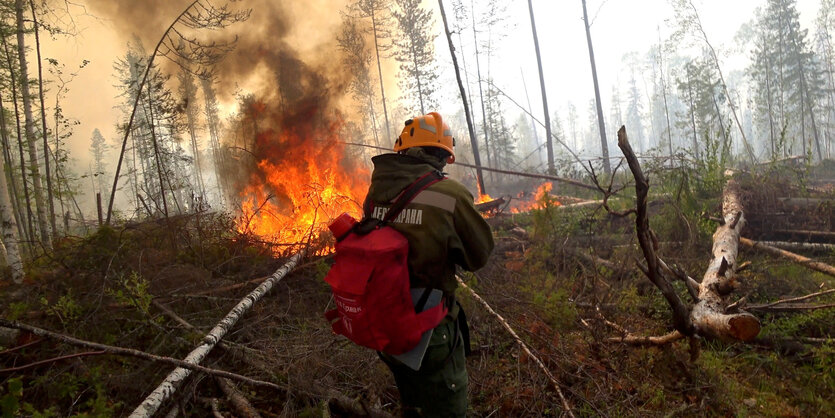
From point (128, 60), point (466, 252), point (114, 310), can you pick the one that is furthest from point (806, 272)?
point (128, 60)

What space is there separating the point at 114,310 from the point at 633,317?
20.8 feet

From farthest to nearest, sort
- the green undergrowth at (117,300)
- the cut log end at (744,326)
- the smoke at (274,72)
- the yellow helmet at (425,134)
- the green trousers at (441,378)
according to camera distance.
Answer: the smoke at (274,72), the green undergrowth at (117,300), the cut log end at (744,326), the yellow helmet at (425,134), the green trousers at (441,378)

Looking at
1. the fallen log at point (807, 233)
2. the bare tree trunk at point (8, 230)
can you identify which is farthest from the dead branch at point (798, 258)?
the bare tree trunk at point (8, 230)

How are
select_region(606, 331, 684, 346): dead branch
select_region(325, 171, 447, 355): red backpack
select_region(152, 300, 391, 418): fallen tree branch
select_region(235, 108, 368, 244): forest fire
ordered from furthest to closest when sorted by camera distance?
select_region(235, 108, 368, 244): forest fire < select_region(606, 331, 684, 346): dead branch < select_region(152, 300, 391, 418): fallen tree branch < select_region(325, 171, 447, 355): red backpack

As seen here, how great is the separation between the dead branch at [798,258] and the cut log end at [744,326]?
132 inches

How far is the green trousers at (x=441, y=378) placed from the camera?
2277 mm

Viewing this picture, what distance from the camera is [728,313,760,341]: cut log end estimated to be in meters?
2.78

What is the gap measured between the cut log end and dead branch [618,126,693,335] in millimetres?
424

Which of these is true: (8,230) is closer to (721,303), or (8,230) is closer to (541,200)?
(541,200)

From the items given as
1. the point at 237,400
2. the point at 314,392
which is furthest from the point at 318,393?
the point at 237,400

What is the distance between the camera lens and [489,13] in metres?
28.8

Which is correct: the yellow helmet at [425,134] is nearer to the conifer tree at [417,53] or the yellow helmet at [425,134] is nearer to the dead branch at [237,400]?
the dead branch at [237,400]

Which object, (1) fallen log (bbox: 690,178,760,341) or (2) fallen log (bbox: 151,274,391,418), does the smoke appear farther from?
(1) fallen log (bbox: 690,178,760,341)

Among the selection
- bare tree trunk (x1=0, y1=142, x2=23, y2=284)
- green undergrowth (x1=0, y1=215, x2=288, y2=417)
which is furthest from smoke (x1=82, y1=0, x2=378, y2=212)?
bare tree trunk (x1=0, y1=142, x2=23, y2=284)
